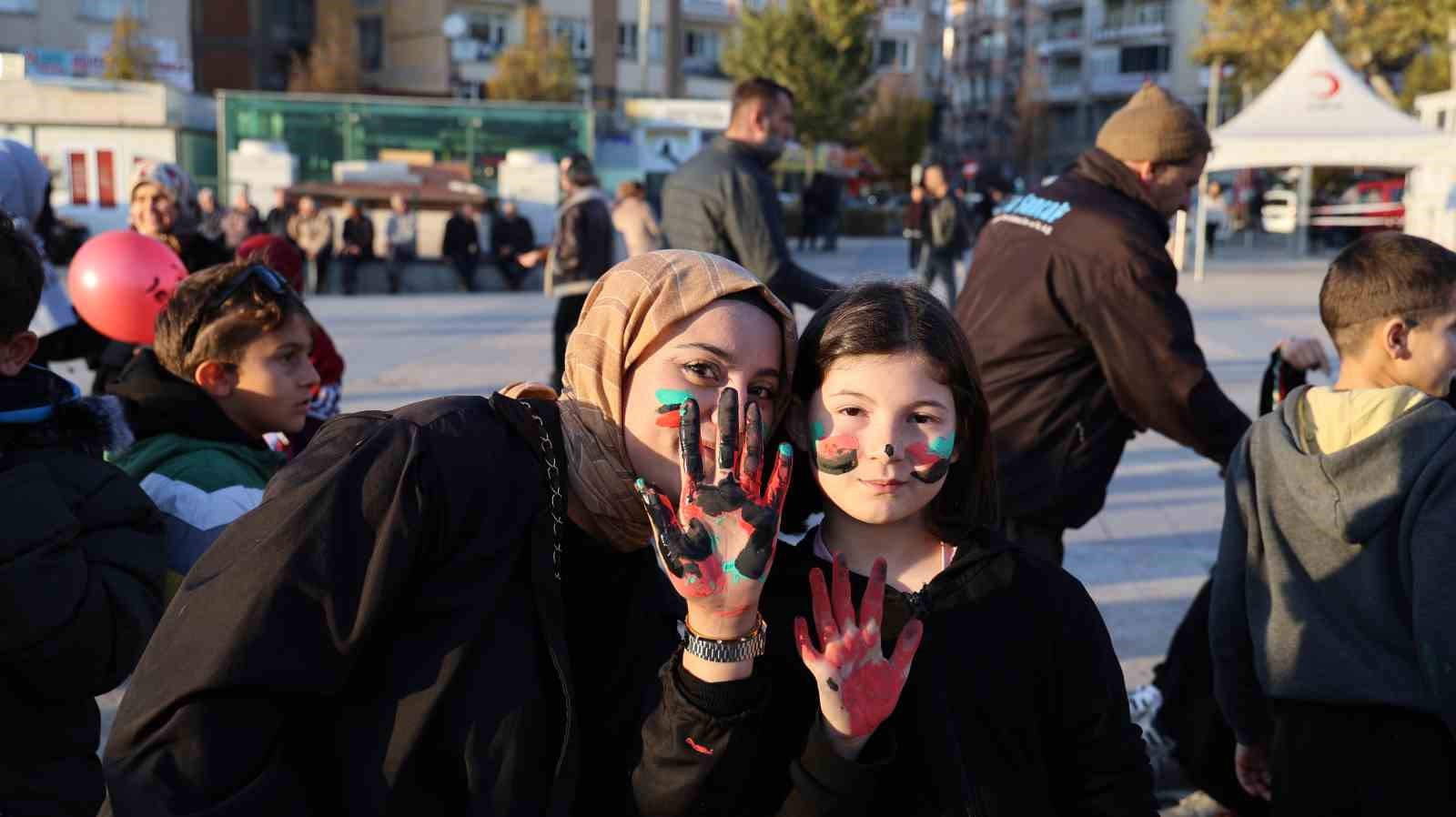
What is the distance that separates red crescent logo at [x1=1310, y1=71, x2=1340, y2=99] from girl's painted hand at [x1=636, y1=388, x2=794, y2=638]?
69.8 feet

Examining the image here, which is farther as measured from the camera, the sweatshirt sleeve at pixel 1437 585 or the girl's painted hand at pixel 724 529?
the sweatshirt sleeve at pixel 1437 585

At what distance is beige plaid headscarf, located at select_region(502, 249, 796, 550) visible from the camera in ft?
6.23

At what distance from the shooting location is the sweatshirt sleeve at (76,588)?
2.30 metres

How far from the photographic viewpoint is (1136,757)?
209cm

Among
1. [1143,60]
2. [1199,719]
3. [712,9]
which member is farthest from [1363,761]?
[1143,60]

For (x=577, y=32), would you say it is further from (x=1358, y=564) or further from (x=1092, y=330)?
(x=1358, y=564)

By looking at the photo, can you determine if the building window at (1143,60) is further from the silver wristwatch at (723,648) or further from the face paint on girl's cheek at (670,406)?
the silver wristwatch at (723,648)

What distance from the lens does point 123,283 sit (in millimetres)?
4344

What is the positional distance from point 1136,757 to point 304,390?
7.13 feet

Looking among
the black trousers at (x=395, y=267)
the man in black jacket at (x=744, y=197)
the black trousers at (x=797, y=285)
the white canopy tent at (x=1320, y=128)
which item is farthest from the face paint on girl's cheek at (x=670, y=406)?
the black trousers at (x=395, y=267)

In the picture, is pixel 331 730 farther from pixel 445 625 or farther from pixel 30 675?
pixel 30 675

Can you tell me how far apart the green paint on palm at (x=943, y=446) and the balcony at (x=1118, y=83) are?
76.4m

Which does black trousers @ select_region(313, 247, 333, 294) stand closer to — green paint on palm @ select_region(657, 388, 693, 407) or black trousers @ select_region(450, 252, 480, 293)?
black trousers @ select_region(450, 252, 480, 293)

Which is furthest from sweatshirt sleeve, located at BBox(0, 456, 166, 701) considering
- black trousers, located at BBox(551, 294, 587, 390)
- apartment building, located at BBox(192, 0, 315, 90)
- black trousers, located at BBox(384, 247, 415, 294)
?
apartment building, located at BBox(192, 0, 315, 90)
